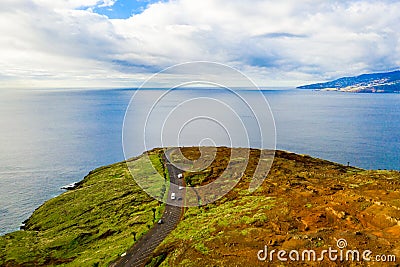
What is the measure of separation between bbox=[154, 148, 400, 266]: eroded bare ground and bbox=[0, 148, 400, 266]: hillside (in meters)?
0.12

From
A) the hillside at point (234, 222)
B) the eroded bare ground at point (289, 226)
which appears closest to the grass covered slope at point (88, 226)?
the hillside at point (234, 222)

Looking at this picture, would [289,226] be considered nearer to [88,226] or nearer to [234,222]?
[234,222]

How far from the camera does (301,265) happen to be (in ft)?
102

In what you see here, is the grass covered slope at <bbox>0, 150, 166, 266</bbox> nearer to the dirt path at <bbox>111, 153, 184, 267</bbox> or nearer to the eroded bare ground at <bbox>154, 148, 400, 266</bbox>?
the dirt path at <bbox>111, 153, 184, 267</bbox>

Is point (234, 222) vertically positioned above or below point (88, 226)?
above

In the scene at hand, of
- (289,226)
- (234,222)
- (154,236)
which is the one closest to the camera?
(289,226)

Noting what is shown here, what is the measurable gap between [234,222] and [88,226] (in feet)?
155

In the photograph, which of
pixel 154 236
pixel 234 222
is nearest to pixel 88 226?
pixel 154 236

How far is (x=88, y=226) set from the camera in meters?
76.9

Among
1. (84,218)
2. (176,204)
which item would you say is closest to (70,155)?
(84,218)

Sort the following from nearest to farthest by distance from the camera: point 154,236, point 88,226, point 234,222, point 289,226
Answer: point 289,226
point 234,222
point 154,236
point 88,226

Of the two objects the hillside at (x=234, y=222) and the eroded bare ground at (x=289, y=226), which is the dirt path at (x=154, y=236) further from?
the eroded bare ground at (x=289, y=226)

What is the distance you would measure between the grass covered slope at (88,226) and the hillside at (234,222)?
30cm

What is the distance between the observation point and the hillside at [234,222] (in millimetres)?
35656
